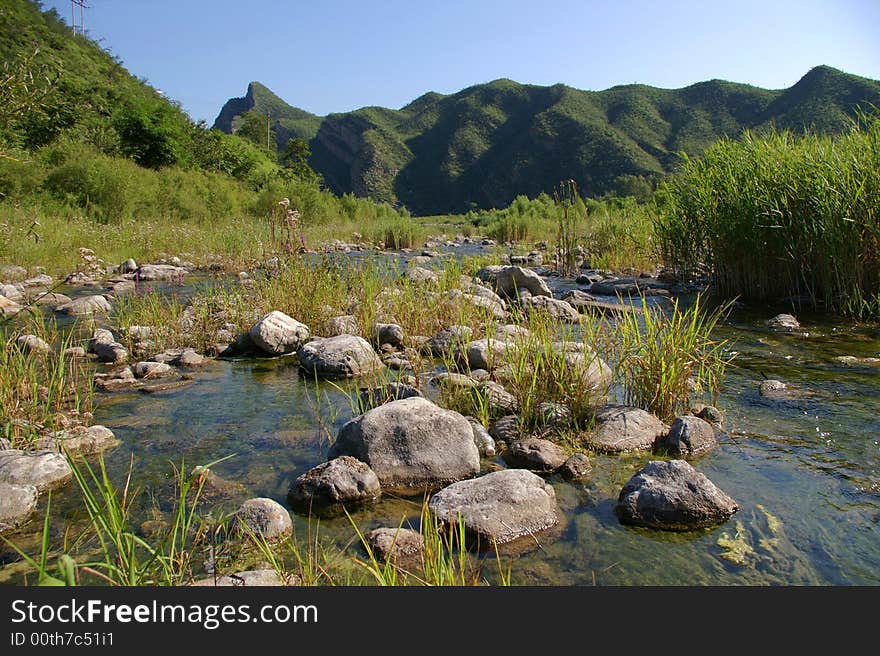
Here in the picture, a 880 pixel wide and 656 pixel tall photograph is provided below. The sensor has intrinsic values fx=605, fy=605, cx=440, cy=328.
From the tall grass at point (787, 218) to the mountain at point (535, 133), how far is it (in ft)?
146

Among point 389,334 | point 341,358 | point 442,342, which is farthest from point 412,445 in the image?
point 389,334

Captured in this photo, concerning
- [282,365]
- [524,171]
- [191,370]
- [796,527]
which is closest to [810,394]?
[796,527]

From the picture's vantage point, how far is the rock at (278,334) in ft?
21.9

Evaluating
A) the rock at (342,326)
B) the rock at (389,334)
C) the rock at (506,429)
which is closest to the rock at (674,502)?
the rock at (506,429)

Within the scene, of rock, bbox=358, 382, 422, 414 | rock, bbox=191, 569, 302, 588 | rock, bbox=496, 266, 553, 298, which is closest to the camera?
rock, bbox=191, 569, 302, 588

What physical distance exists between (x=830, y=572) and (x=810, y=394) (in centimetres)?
274

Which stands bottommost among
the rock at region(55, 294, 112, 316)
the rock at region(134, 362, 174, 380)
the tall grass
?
the rock at region(134, 362, 174, 380)

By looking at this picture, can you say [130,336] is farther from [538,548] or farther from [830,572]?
[830,572]

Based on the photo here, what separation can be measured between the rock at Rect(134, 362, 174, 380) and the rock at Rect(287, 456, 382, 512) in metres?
3.03

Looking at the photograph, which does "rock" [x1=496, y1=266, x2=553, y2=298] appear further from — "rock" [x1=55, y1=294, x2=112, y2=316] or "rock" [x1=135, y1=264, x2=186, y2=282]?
"rock" [x1=135, y1=264, x2=186, y2=282]

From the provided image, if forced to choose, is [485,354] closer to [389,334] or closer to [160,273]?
[389,334]

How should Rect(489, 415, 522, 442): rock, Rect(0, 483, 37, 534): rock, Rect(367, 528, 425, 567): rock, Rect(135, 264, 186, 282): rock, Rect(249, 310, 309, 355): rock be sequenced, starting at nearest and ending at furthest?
Rect(367, 528, 425, 567): rock < Rect(0, 483, 37, 534): rock < Rect(489, 415, 522, 442): rock < Rect(249, 310, 309, 355): rock < Rect(135, 264, 186, 282): rock

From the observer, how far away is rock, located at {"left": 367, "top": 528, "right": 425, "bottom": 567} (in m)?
2.73

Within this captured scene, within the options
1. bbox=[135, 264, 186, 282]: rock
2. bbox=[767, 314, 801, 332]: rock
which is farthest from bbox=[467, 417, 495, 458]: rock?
bbox=[135, 264, 186, 282]: rock
